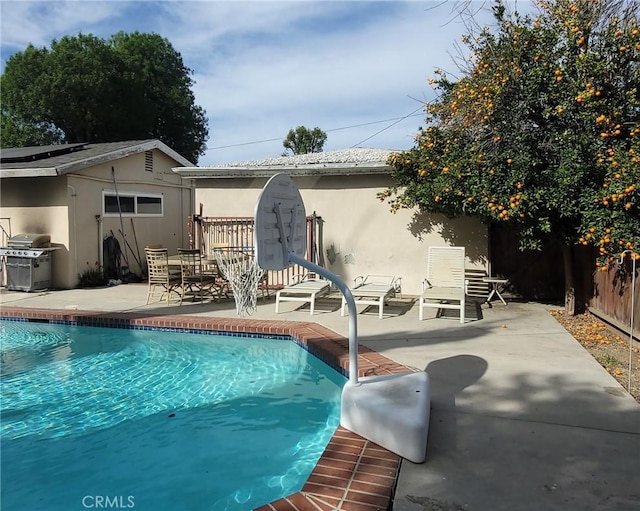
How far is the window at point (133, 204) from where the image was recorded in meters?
12.5

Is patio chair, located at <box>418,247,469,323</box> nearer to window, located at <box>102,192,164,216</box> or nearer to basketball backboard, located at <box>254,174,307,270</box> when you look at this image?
basketball backboard, located at <box>254,174,307,270</box>

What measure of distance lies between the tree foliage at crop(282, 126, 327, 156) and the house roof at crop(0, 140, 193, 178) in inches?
1050

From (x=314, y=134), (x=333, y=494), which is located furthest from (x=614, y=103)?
(x=314, y=134)

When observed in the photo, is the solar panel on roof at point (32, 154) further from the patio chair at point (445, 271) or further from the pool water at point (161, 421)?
the patio chair at point (445, 271)

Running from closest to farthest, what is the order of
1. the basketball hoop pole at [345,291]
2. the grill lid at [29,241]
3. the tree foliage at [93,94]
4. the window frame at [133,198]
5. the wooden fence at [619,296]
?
the basketball hoop pole at [345,291], the wooden fence at [619,296], the grill lid at [29,241], the window frame at [133,198], the tree foliage at [93,94]

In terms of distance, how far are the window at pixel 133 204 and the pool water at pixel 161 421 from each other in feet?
19.8

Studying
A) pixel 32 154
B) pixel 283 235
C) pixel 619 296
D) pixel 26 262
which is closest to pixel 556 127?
pixel 619 296

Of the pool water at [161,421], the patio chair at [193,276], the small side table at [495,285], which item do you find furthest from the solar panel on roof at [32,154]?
the small side table at [495,285]

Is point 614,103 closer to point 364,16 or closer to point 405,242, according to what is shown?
point 405,242

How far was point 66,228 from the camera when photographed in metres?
11.0

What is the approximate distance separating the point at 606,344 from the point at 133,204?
1191 centimetres

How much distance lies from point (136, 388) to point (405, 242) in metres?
6.52

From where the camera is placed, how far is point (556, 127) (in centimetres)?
700

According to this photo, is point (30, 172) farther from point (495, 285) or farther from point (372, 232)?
point (495, 285)
